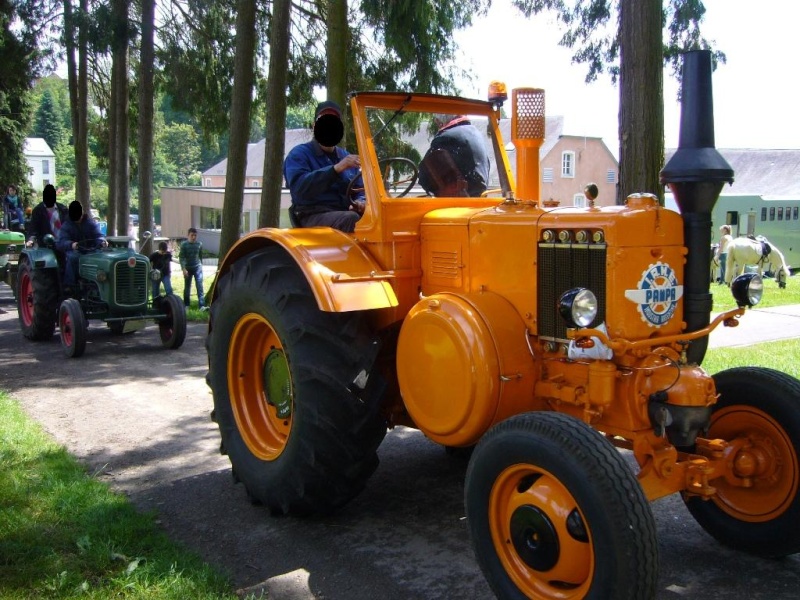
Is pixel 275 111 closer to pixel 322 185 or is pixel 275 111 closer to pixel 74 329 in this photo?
pixel 74 329

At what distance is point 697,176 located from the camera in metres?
3.47

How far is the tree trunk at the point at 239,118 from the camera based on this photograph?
11312mm

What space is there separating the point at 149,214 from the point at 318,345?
12312 millimetres

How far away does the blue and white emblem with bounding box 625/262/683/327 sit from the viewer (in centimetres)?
340

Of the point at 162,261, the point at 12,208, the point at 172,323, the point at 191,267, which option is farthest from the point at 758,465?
the point at 12,208

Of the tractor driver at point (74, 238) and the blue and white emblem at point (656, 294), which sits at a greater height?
the tractor driver at point (74, 238)

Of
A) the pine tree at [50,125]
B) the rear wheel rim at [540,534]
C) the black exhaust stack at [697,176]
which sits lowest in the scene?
the rear wheel rim at [540,534]

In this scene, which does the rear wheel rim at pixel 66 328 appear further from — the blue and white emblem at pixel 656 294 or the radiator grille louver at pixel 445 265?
the blue and white emblem at pixel 656 294

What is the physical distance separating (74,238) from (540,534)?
28.7 feet

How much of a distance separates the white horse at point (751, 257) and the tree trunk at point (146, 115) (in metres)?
12.5

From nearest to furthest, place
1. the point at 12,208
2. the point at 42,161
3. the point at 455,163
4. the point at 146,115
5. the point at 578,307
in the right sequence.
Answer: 1. the point at 578,307
2. the point at 455,163
3. the point at 146,115
4. the point at 12,208
5. the point at 42,161

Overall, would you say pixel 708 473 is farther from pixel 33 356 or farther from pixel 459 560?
pixel 33 356

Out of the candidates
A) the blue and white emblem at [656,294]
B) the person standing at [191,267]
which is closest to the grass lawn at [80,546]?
the blue and white emblem at [656,294]

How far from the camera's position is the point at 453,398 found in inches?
144
